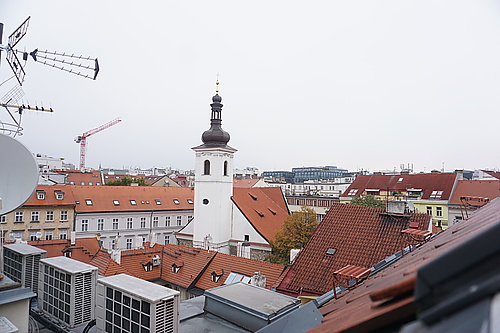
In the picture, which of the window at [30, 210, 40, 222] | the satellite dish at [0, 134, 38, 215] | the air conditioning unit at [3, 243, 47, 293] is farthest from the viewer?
the window at [30, 210, 40, 222]

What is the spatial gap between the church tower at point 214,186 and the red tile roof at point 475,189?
2384 cm

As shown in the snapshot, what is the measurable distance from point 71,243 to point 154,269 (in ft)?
20.2

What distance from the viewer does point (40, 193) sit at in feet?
107

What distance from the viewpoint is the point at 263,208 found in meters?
37.2

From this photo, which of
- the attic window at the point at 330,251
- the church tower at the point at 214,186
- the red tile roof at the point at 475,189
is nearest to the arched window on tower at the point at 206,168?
the church tower at the point at 214,186

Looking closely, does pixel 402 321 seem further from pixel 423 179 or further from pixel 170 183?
pixel 170 183

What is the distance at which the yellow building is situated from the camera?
30.9 metres

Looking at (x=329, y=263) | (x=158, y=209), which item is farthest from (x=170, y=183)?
(x=329, y=263)

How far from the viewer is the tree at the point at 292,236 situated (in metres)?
27.6

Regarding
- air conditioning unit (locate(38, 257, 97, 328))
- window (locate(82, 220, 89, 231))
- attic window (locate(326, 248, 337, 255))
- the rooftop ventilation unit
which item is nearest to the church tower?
window (locate(82, 220, 89, 231))

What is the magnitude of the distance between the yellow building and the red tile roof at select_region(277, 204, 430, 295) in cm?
2704

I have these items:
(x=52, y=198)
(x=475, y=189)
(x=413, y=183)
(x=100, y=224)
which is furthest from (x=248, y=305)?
(x=413, y=183)

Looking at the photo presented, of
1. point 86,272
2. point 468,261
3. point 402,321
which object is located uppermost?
point 468,261

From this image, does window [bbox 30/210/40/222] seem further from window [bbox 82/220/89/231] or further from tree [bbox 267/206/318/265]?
tree [bbox 267/206/318/265]
